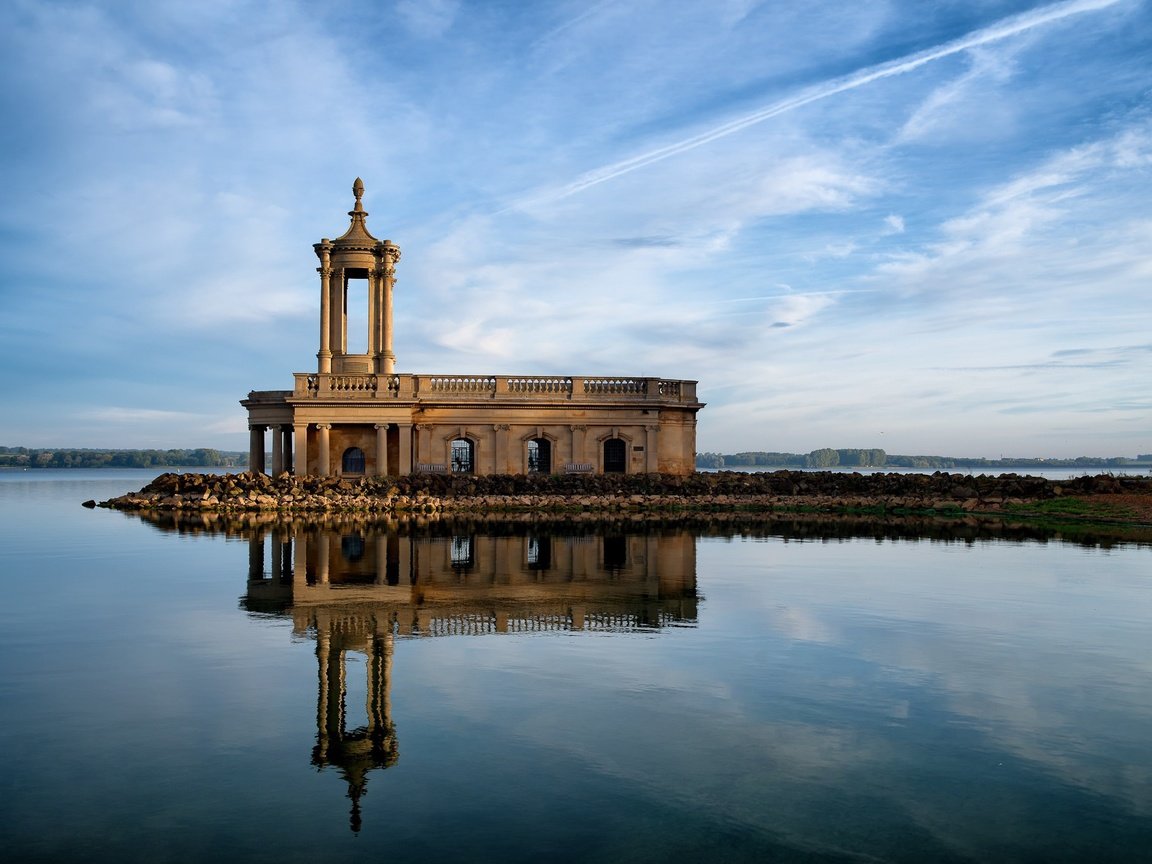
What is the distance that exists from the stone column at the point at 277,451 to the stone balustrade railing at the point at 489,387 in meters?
2.77

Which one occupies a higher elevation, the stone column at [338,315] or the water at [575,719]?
the stone column at [338,315]

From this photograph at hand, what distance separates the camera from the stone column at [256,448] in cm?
4894

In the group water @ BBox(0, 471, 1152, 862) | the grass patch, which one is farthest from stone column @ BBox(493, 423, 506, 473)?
water @ BBox(0, 471, 1152, 862)

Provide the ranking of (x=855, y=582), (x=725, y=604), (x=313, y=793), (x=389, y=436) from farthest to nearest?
(x=389, y=436) < (x=855, y=582) < (x=725, y=604) < (x=313, y=793)

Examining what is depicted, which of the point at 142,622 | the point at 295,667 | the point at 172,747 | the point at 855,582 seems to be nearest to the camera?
the point at 172,747

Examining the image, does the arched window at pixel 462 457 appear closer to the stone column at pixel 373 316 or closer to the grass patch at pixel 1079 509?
the stone column at pixel 373 316

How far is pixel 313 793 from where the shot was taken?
792cm

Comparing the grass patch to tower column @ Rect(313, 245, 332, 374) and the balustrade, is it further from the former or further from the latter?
tower column @ Rect(313, 245, 332, 374)

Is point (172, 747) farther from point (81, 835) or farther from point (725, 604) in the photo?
point (725, 604)

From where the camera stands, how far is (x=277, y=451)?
47.2 metres

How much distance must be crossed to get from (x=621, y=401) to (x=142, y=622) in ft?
111

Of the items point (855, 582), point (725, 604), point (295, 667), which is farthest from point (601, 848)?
point (855, 582)

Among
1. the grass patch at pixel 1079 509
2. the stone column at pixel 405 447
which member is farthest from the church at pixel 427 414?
the grass patch at pixel 1079 509

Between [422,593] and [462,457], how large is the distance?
101 feet
